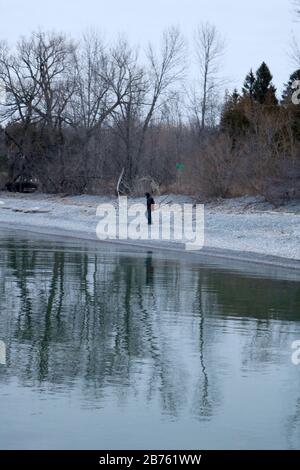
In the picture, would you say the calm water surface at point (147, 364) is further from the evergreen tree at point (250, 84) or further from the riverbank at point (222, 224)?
the evergreen tree at point (250, 84)

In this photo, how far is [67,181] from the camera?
6856cm

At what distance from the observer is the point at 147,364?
35.5ft

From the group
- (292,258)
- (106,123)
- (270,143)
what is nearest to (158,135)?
(106,123)

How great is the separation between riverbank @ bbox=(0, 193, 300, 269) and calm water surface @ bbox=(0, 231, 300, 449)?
9.39 m

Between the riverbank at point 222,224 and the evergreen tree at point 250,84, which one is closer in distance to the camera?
the riverbank at point 222,224

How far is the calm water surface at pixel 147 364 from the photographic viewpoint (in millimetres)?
8016

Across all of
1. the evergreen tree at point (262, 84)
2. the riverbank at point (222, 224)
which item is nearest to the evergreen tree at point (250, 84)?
the evergreen tree at point (262, 84)

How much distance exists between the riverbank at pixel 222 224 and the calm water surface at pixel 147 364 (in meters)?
9.39

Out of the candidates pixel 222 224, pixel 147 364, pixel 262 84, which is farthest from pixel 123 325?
pixel 262 84

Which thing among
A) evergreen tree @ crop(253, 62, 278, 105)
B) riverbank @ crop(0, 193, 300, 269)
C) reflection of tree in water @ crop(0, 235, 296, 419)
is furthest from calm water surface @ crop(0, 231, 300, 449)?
evergreen tree @ crop(253, 62, 278, 105)

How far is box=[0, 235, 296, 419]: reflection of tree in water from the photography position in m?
9.84

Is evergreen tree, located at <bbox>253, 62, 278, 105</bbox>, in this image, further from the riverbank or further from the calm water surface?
the calm water surface

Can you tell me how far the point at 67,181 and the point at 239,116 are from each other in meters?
18.8
